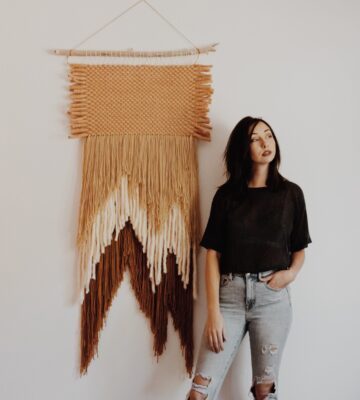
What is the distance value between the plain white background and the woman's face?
20cm

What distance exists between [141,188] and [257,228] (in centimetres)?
44

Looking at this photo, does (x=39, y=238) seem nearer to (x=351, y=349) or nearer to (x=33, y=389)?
(x=33, y=389)

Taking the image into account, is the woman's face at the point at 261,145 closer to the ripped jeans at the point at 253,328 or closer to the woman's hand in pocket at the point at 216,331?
the ripped jeans at the point at 253,328

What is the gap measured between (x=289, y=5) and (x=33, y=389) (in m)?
1.69

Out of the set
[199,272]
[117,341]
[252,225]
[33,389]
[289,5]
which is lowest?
[33,389]

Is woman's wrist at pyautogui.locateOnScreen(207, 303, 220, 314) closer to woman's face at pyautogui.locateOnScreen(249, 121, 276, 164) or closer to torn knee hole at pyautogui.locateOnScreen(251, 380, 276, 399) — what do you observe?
torn knee hole at pyautogui.locateOnScreen(251, 380, 276, 399)

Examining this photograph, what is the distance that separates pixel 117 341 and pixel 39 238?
1.53 feet

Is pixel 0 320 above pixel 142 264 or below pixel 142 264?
below

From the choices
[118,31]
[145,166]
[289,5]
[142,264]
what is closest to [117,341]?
[142,264]

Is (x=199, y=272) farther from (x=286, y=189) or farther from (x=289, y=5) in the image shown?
(x=289, y=5)

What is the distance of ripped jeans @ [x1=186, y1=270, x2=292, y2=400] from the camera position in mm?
1116

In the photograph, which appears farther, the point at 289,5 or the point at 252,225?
the point at 289,5

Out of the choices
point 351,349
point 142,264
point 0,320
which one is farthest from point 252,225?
point 0,320

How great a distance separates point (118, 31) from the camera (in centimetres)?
140
